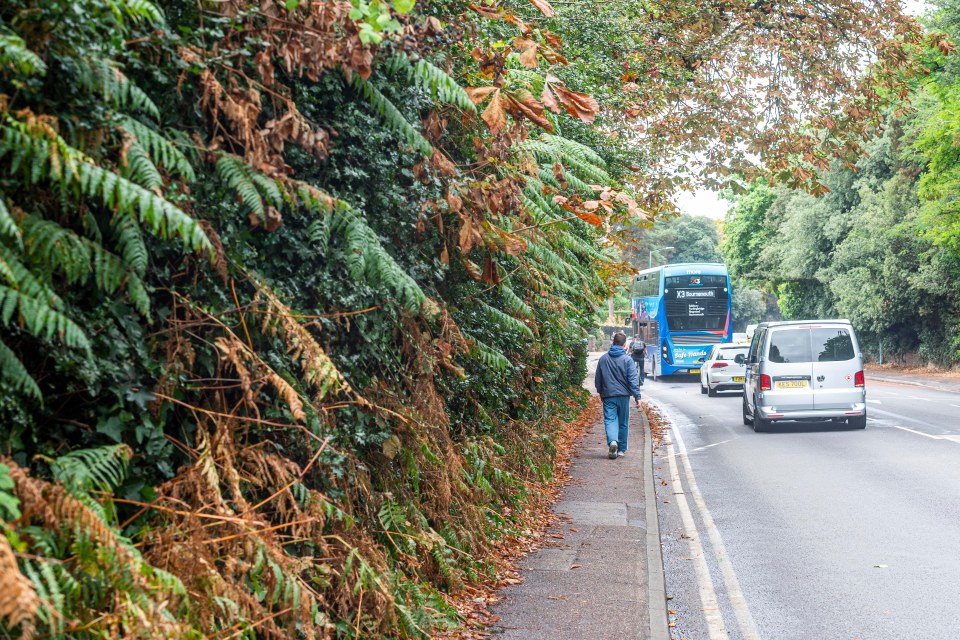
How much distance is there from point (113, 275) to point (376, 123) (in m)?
2.35

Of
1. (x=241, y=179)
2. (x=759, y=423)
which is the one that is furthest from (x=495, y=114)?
(x=759, y=423)

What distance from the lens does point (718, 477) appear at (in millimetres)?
13445

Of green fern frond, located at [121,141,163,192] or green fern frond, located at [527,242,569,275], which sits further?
green fern frond, located at [527,242,569,275]

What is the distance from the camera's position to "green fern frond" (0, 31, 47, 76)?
117 inches

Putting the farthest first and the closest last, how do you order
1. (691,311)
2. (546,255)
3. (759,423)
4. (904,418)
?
(691,311) → (904,418) → (759,423) → (546,255)

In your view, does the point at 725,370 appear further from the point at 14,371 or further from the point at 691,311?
the point at 14,371

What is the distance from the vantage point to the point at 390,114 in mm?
5438

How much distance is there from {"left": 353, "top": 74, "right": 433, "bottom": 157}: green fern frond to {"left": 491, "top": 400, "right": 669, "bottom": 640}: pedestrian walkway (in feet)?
10.5

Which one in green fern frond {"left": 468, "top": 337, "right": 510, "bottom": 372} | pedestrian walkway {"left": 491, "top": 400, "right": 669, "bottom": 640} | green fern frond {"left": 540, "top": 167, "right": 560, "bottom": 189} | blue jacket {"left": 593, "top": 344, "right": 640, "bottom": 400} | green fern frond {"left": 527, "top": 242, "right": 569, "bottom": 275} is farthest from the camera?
blue jacket {"left": 593, "top": 344, "right": 640, "bottom": 400}

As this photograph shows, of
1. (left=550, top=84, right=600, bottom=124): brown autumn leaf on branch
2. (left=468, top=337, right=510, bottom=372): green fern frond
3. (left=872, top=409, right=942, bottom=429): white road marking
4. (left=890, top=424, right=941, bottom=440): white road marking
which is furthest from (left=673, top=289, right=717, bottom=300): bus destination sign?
(left=550, top=84, right=600, bottom=124): brown autumn leaf on branch

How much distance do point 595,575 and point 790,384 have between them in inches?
454

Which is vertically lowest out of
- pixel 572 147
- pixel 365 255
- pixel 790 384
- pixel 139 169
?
pixel 790 384

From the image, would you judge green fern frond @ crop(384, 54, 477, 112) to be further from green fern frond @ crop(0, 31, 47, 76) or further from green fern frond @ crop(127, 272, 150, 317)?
green fern frond @ crop(0, 31, 47, 76)

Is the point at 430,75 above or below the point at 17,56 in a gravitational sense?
above
